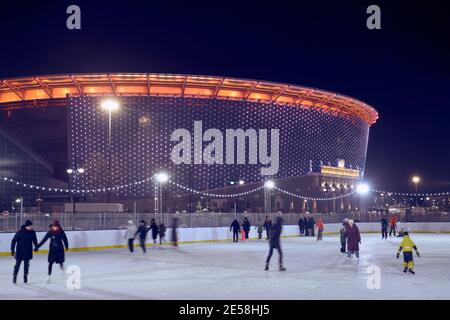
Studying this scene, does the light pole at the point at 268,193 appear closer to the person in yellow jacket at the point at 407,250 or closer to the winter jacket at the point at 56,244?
the person in yellow jacket at the point at 407,250

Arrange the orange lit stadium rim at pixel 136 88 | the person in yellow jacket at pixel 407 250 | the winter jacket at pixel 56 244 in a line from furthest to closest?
the orange lit stadium rim at pixel 136 88 < the person in yellow jacket at pixel 407 250 < the winter jacket at pixel 56 244

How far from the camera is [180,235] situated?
2914cm

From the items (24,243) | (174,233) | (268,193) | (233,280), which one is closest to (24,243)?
(24,243)

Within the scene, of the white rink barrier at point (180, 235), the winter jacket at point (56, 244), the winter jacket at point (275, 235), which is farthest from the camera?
the white rink barrier at point (180, 235)

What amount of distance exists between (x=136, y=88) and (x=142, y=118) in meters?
4.43

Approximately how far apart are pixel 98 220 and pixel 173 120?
5096 centimetres

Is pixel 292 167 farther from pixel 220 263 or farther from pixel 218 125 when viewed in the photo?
pixel 220 263

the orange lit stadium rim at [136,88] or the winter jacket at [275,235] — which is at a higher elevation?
the orange lit stadium rim at [136,88]

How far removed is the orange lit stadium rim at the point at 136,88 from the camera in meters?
72.2

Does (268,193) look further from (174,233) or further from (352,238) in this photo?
(352,238)

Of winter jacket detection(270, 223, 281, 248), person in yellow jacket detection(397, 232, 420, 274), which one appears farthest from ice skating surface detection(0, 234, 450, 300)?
winter jacket detection(270, 223, 281, 248)

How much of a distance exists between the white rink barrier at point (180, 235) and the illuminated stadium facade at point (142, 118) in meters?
34.2

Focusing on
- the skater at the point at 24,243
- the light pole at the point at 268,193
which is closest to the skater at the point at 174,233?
the skater at the point at 24,243

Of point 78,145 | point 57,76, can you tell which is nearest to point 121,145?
point 78,145
